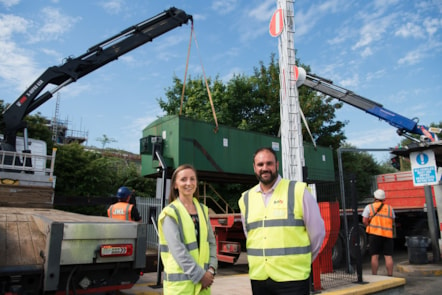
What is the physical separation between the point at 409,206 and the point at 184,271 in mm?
12147

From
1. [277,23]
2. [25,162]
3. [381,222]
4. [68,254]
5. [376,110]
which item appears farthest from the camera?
[376,110]

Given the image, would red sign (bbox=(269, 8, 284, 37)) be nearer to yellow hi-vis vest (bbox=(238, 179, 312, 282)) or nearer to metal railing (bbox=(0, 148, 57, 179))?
yellow hi-vis vest (bbox=(238, 179, 312, 282))

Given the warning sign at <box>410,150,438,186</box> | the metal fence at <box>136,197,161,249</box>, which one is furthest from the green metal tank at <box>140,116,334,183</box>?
the warning sign at <box>410,150,438,186</box>

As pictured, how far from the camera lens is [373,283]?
5.90m

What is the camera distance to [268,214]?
2777 millimetres

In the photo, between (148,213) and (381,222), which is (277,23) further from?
(148,213)

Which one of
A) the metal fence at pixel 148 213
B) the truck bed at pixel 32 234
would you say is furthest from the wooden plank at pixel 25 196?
the metal fence at pixel 148 213

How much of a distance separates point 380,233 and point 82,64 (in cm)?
1022

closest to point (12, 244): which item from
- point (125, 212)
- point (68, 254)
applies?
point (68, 254)

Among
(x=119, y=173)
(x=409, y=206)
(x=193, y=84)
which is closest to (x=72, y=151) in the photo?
(x=119, y=173)

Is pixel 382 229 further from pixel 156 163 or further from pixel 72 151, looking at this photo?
pixel 72 151

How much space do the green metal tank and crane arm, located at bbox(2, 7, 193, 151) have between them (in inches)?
114

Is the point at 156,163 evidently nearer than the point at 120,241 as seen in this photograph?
No

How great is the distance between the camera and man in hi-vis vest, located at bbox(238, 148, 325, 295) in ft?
8.66
